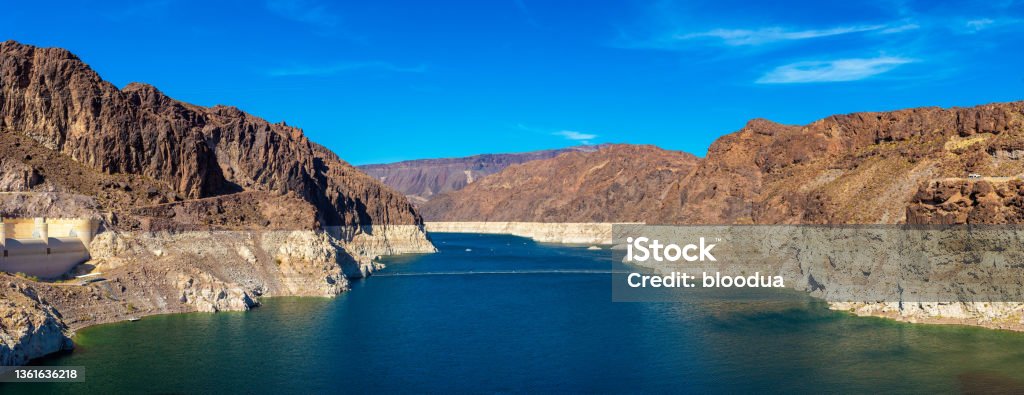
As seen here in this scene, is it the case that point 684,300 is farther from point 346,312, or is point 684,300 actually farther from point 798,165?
point 798,165

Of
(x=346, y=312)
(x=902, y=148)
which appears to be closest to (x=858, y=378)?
(x=346, y=312)

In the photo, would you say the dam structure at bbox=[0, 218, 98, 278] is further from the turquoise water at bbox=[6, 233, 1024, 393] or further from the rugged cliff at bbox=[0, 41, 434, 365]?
the turquoise water at bbox=[6, 233, 1024, 393]

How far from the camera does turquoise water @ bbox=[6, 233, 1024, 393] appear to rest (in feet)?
149

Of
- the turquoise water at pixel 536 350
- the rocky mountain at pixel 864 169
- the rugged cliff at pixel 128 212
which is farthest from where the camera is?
the rocky mountain at pixel 864 169

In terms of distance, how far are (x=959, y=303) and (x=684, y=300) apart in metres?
27.1

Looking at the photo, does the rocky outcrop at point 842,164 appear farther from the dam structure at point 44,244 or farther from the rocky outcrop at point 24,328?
the dam structure at point 44,244

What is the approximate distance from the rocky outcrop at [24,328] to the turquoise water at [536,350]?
109 cm

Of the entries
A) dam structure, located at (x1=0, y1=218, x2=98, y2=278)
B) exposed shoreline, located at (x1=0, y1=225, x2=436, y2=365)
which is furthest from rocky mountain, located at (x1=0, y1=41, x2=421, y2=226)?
dam structure, located at (x1=0, y1=218, x2=98, y2=278)

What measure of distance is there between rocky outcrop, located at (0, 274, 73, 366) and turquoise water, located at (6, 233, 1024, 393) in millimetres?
1092

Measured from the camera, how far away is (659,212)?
156m

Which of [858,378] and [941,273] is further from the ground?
[941,273]

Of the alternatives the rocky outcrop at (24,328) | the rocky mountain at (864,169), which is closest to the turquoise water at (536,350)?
the rocky outcrop at (24,328)

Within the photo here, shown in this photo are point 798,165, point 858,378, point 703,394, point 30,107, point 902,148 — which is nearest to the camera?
point 703,394

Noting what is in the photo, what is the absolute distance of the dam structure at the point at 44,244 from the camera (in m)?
59.8
